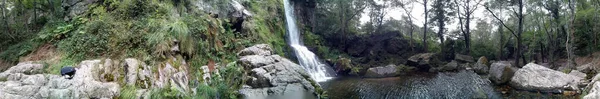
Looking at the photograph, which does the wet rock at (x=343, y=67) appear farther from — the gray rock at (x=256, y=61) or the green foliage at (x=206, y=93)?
the green foliage at (x=206, y=93)

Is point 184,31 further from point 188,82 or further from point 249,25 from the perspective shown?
point 249,25

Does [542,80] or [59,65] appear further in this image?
[542,80]

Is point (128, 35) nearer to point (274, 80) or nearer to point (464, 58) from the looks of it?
point (274, 80)

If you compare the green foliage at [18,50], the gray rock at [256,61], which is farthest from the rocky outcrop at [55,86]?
the gray rock at [256,61]

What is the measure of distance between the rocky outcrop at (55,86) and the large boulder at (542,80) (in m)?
13.4

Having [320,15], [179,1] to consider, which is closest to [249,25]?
[179,1]

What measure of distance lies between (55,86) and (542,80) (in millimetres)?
14866

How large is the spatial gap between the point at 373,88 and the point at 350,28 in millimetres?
19148

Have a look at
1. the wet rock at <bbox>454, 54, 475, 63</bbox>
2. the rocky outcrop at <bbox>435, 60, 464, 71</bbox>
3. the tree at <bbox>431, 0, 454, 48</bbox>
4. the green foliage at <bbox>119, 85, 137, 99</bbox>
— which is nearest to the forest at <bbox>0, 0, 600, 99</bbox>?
the green foliage at <bbox>119, 85, 137, 99</bbox>

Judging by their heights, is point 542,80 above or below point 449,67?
above

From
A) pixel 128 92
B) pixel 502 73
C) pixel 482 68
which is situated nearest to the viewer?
pixel 128 92

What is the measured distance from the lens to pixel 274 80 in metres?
8.48

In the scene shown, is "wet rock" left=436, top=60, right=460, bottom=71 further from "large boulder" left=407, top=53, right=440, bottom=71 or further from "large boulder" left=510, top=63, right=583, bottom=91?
"large boulder" left=510, top=63, right=583, bottom=91

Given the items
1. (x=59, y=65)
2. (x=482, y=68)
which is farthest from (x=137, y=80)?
(x=482, y=68)
